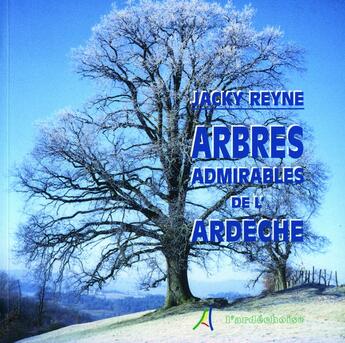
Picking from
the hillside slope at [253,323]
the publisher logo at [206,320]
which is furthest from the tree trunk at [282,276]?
the publisher logo at [206,320]

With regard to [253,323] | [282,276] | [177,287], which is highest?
[282,276]

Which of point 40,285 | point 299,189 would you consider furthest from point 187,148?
point 40,285

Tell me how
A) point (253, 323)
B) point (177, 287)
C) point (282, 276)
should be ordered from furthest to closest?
point (282, 276) → point (177, 287) → point (253, 323)

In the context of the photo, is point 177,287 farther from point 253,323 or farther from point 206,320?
point 253,323

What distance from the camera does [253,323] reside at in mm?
16078

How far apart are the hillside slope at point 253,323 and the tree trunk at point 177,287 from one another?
27.0 inches

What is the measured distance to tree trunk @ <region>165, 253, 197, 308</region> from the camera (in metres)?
20.3

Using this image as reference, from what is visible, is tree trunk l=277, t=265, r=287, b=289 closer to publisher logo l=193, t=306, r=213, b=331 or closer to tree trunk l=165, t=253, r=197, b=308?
tree trunk l=165, t=253, r=197, b=308

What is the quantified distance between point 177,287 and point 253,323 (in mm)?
4812

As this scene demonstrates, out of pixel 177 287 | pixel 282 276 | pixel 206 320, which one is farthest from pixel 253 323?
pixel 282 276

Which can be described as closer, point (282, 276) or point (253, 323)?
point (253, 323)

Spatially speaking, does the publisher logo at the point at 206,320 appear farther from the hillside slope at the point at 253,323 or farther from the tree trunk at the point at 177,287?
the tree trunk at the point at 177,287

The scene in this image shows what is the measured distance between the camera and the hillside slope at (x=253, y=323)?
1461cm

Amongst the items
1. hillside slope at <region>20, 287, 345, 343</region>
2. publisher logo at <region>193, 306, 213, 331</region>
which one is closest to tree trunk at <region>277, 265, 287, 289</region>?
hillside slope at <region>20, 287, 345, 343</region>
